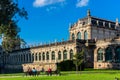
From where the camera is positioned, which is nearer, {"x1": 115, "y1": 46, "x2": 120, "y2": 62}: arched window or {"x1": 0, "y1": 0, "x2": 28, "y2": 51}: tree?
{"x1": 0, "y1": 0, "x2": 28, "y2": 51}: tree

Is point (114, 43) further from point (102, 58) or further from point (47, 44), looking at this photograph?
point (47, 44)

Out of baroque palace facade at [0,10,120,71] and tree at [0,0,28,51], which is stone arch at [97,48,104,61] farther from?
tree at [0,0,28,51]

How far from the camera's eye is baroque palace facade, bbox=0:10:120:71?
78.5 metres

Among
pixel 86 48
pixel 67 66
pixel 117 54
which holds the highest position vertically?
pixel 86 48

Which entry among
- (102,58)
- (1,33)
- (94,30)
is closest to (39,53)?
(94,30)

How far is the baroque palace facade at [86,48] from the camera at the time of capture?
78.5 meters

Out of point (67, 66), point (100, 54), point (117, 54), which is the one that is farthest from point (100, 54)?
point (67, 66)

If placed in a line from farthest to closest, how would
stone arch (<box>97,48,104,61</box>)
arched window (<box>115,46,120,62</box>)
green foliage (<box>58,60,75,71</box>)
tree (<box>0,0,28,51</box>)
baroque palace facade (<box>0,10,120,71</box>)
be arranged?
stone arch (<box>97,48,104,61</box>), baroque palace facade (<box>0,10,120,71</box>), arched window (<box>115,46,120,62</box>), green foliage (<box>58,60,75,71</box>), tree (<box>0,0,28,51</box>)

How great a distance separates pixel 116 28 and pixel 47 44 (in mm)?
20589

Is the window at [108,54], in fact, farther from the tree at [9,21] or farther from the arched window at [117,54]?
the tree at [9,21]

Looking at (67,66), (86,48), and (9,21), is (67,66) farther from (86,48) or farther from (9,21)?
(9,21)

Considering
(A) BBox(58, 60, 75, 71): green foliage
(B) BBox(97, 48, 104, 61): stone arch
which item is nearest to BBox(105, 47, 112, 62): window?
(B) BBox(97, 48, 104, 61): stone arch

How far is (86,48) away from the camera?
8344 cm

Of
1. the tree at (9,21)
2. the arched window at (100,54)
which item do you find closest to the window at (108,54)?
the arched window at (100,54)
